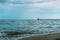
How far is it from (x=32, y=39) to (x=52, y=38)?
3.44 feet

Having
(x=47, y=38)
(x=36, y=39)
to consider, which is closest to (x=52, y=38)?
(x=47, y=38)

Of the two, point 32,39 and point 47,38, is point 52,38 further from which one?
point 32,39

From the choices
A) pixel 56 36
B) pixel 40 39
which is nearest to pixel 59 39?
pixel 56 36

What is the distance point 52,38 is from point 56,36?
1.41ft

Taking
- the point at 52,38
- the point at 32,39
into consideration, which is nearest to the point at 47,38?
the point at 52,38

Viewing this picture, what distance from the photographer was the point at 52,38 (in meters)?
7.74

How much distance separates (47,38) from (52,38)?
257 mm

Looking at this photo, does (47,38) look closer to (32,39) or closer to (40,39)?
(40,39)

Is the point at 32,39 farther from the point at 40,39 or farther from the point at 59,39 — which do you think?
the point at 59,39

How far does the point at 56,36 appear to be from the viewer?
809cm

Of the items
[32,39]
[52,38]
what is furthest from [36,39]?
[52,38]

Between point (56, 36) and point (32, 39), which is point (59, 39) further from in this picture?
point (32, 39)

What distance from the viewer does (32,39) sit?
8133 mm

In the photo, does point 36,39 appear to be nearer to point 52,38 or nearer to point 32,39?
point 32,39
